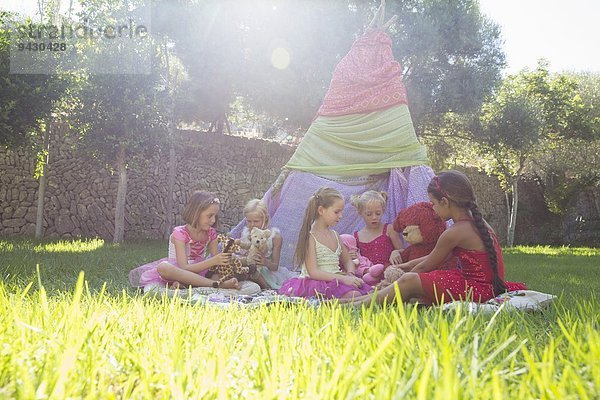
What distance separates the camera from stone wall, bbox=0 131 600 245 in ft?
36.3

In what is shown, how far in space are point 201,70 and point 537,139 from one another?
9.58 m

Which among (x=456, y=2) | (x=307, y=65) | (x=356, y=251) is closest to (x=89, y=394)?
(x=356, y=251)

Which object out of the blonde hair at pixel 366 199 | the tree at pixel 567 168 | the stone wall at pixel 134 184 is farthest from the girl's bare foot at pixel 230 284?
the tree at pixel 567 168

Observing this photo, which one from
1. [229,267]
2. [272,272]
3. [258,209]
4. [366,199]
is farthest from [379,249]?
[229,267]

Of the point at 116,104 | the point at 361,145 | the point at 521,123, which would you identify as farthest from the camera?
the point at 521,123

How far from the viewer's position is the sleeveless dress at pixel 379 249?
16.5ft

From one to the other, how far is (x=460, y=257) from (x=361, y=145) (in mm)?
2531

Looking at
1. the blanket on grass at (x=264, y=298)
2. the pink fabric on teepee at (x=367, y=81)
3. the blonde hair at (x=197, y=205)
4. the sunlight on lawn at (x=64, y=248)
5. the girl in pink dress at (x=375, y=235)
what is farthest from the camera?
the sunlight on lawn at (x=64, y=248)

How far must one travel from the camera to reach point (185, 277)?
4.59 meters

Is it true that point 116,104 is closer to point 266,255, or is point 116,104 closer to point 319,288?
point 266,255

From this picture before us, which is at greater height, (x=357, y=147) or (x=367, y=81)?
(x=367, y=81)

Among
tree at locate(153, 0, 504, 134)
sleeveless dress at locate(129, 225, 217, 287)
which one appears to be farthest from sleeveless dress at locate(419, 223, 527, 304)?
tree at locate(153, 0, 504, 134)

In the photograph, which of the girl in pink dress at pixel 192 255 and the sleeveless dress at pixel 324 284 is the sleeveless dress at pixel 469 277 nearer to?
the sleeveless dress at pixel 324 284

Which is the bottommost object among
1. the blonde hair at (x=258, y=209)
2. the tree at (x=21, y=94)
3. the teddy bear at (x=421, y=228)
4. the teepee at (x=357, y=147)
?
the teddy bear at (x=421, y=228)
